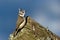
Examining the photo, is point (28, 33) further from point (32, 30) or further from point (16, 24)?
point (16, 24)

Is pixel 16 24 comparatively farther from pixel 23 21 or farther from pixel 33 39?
pixel 33 39

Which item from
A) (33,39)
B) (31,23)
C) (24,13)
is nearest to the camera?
(33,39)

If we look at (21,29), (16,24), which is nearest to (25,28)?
(21,29)

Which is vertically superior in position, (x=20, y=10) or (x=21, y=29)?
(x=20, y=10)

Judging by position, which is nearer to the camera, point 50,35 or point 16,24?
point 50,35

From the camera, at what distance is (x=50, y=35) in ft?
54.5

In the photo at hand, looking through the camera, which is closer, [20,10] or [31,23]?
[31,23]

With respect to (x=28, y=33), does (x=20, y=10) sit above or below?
above

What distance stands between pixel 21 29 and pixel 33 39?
1.49 meters

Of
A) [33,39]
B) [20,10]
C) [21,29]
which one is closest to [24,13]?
[20,10]

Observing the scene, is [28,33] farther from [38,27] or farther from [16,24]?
[16,24]

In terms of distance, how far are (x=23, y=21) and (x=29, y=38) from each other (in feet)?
6.87

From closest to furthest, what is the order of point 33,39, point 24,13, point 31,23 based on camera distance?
point 33,39 < point 31,23 < point 24,13

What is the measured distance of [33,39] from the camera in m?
16.0
